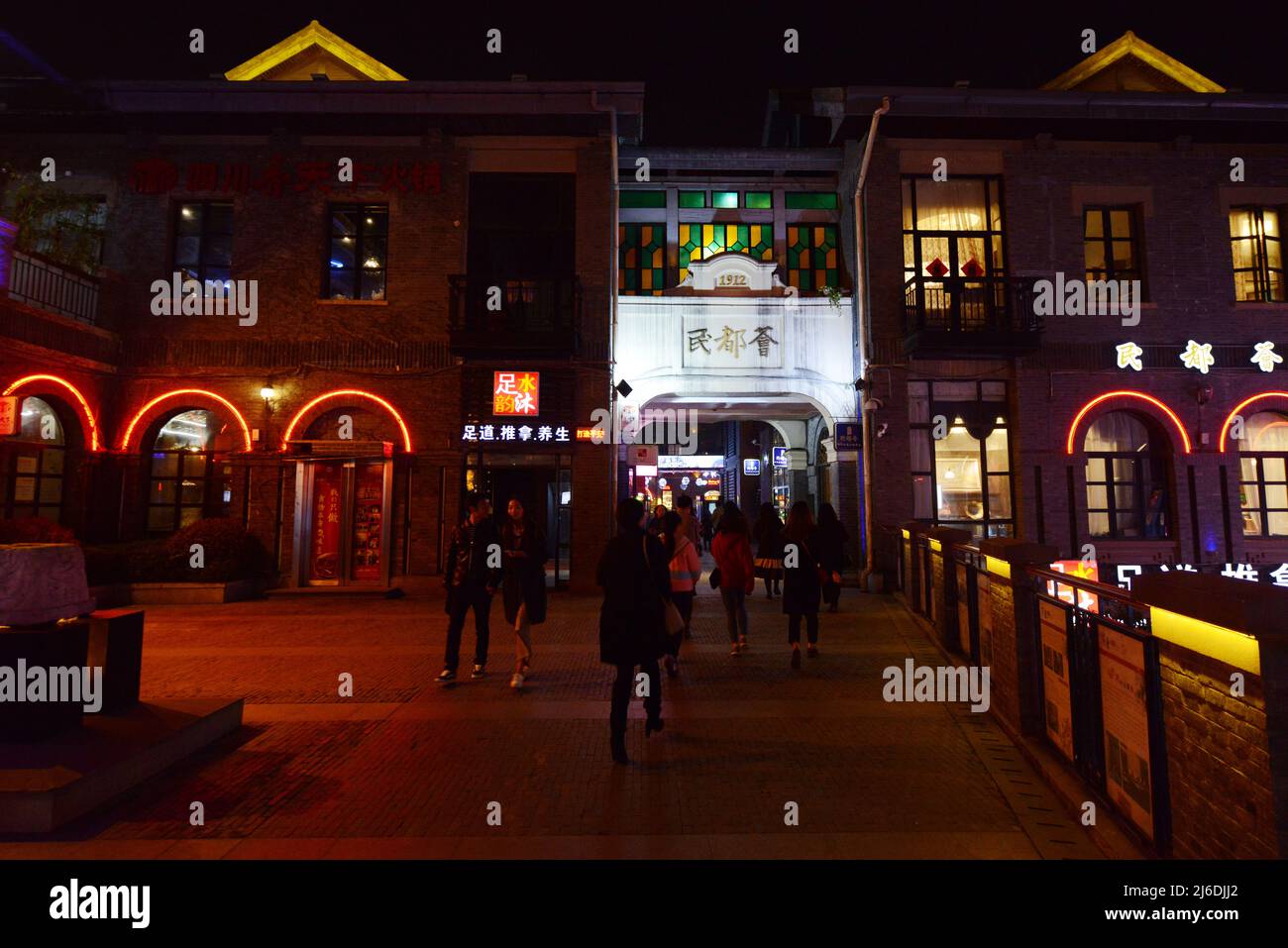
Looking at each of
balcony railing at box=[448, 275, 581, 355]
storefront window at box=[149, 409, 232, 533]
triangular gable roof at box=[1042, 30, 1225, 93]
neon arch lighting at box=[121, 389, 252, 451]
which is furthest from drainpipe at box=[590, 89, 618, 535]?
triangular gable roof at box=[1042, 30, 1225, 93]

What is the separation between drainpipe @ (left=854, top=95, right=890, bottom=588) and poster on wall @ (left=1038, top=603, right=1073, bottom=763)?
842 cm

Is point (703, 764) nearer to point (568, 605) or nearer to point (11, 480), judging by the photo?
point (568, 605)

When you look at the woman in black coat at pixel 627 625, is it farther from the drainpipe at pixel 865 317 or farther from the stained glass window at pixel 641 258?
the stained glass window at pixel 641 258

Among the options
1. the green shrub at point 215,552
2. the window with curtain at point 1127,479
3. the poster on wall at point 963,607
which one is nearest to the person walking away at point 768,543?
the poster on wall at point 963,607

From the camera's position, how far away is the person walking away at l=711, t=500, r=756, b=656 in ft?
25.8

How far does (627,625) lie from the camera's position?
4.93m

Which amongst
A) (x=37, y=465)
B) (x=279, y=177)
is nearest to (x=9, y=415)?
(x=37, y=465)

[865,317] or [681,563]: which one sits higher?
[865,317]

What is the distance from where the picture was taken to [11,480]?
11227mm

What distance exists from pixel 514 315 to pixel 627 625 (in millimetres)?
9818

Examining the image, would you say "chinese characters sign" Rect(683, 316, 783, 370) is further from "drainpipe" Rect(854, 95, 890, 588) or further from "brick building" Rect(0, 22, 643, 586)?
"brick building" Rect(0, 22, 643, 586)

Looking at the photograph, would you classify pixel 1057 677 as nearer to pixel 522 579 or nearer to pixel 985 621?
pixel 985 621

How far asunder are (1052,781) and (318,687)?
681cm

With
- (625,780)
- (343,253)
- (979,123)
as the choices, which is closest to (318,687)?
(625,780)
